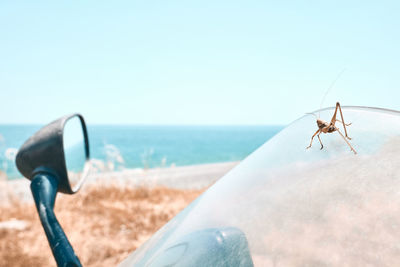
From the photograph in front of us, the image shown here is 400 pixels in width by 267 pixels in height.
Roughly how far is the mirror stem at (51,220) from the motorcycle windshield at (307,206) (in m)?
0.22

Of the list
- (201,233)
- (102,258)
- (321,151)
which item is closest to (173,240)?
(201,233)

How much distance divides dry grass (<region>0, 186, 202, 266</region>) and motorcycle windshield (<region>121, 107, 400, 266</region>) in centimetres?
278

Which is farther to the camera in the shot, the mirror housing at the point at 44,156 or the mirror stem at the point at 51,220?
the mirror housing at the point at 44,156

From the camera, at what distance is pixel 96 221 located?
15.6 feet

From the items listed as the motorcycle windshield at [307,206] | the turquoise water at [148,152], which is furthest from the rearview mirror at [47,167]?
the turquoise water at [148,152]

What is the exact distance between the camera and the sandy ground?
3.58 metres

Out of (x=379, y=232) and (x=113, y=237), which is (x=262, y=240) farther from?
(x=113, y=237)

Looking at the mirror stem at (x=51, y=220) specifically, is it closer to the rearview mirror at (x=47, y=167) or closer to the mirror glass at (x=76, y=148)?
the rearview mirror at (x=47, y=167)

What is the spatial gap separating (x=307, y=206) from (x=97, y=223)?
170 inches

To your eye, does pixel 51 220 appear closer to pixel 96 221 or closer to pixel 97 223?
pixel 97 223

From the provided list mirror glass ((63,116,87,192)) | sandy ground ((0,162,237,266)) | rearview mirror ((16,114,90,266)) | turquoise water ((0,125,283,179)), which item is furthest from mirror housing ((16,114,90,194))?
turquoise water ((0,125,283,179))

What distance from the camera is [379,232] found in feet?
2.28

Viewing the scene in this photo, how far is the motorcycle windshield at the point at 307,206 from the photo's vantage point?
0.70 m

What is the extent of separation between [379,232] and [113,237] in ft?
12.8
